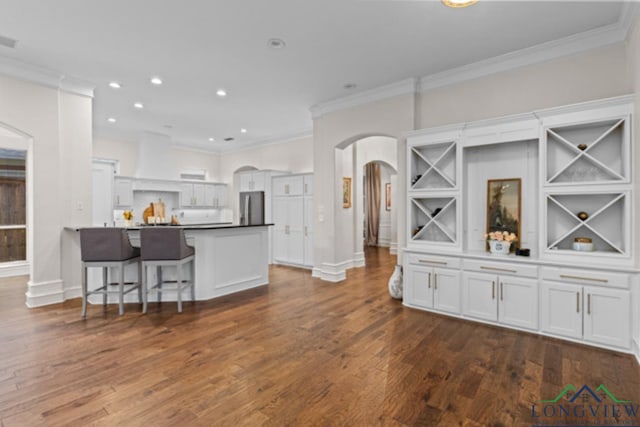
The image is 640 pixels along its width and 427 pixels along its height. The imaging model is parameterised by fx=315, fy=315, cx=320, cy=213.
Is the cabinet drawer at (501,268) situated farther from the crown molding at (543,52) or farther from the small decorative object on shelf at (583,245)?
the crown molding at (543,52)

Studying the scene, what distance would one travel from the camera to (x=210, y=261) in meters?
4.52

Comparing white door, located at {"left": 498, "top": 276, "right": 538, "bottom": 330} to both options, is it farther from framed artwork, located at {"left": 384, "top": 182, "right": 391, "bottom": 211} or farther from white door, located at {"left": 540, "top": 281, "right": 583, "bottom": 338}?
framed artwork, located at {"left": 384, "top": 182, "right": 391, "bottom": 211}

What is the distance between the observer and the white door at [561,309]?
9.95 ft

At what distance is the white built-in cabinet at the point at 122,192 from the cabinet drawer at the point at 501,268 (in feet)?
24.3

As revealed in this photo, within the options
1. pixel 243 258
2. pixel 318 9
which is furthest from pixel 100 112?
pixel 318 9

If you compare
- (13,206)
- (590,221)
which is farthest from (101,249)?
(590,221)

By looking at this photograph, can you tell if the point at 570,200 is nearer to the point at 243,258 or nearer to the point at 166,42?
the point at 243,258

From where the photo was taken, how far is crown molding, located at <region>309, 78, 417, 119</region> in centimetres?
458

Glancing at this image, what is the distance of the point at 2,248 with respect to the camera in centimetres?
618

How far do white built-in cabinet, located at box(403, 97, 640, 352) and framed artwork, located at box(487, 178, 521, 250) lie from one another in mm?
61

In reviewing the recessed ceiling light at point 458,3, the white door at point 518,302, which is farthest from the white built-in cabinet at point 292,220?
the recessed ceiling light at point 458,3

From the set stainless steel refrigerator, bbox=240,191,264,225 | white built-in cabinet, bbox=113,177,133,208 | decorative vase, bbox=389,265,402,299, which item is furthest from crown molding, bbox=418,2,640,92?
white built-in cabinet, bbox=113,177,133,208

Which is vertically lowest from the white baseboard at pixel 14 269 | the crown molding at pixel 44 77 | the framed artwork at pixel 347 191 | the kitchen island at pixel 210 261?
the white baseboard at pixel 14 269

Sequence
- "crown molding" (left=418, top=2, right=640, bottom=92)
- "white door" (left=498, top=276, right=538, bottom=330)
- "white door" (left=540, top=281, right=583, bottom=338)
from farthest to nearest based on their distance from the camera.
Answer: "white door" (left=498, top=276, right=538, bottom=330)
"crown molding" (left=418, top=2, right=640, bottom=92)
"white door" (left=540, top=281, right=583, bottom=338)
